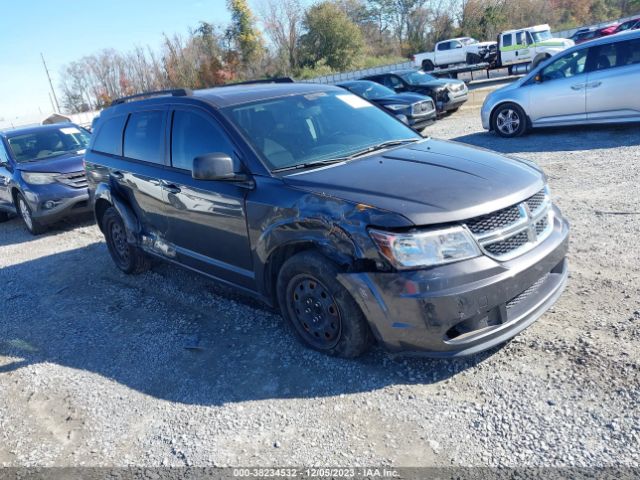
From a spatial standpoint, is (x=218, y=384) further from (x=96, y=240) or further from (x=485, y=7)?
(x=485, y=7)

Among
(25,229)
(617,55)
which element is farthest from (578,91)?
(25,229)

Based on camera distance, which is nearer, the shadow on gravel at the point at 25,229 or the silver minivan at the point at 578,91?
the shadow on gravel at the point at 25,229

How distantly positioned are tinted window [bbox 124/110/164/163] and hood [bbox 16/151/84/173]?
150 inches

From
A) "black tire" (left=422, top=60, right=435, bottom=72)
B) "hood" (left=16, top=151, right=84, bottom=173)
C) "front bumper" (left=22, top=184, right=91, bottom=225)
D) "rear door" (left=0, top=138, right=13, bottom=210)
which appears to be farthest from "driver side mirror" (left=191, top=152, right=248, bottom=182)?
"black tire" (left=422, top=60, right=435, bottom=72)

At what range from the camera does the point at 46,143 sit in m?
9.50

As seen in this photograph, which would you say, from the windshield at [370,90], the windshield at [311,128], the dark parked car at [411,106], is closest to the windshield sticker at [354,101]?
the windshield at [311,128]

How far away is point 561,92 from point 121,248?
8.21m

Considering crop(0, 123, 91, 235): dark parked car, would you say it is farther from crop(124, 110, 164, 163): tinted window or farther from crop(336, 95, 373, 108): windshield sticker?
crop(336, 95, 373, 108): windshield sticker

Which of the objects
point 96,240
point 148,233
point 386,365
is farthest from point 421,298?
point 96,240

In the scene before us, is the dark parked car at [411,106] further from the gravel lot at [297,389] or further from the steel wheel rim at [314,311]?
the steel wheel rim at [314,311]

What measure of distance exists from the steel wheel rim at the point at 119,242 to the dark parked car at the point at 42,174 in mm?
2869

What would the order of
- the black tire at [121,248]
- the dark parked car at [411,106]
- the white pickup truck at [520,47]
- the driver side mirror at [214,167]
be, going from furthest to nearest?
the white pickup truck at [520,47] < the dark parked car at [411,106] < the black tire at [121,248] < the driver side mirror at [214,167]

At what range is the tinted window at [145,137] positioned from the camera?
4.74m

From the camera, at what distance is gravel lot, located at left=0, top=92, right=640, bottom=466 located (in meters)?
2.77
